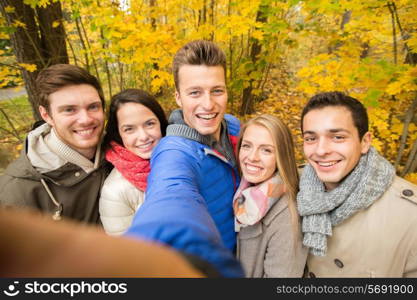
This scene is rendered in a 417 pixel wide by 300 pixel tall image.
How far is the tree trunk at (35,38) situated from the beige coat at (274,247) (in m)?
3.57

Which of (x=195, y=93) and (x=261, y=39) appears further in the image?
(x=261, y=39)

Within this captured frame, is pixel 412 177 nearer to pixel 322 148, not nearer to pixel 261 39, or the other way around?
pixel 322 148

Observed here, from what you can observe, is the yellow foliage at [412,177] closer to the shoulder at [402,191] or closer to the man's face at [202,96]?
the shoulder at [402,191]

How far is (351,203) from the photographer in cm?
141

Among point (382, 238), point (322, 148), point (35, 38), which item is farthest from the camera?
point (35, 38)

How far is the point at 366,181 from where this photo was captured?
1.42 meters

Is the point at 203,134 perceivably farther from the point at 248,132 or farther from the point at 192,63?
the point at 192,63

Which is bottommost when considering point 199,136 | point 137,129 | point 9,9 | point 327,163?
point 327,163

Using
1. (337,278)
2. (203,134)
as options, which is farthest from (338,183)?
(203,134)

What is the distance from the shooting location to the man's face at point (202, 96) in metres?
1.76

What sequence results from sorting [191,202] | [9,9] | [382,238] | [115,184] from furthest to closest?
[9,9], [115,184], [382,238], [191,202]

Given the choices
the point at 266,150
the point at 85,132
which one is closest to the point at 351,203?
the point at 266,150

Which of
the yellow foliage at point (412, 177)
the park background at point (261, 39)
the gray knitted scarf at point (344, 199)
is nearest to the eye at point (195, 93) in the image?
the gray knitted scarf at point (344, 199)

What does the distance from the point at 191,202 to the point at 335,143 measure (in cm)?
106
